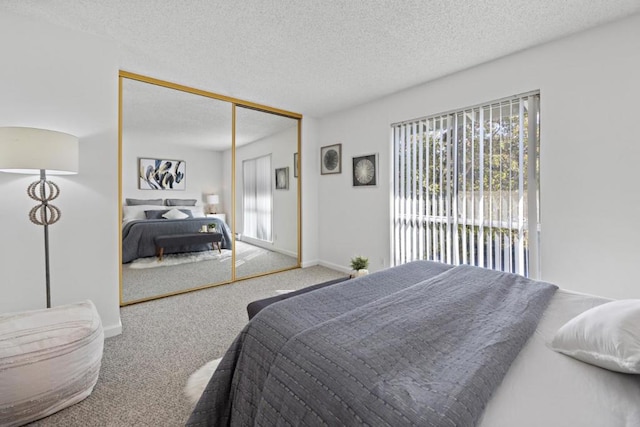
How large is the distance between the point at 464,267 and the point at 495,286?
38 cm

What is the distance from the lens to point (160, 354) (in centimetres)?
215

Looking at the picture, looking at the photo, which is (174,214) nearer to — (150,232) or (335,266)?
(150,232)

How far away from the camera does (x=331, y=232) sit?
4.70m

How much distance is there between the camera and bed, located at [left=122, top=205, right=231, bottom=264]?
3.10m

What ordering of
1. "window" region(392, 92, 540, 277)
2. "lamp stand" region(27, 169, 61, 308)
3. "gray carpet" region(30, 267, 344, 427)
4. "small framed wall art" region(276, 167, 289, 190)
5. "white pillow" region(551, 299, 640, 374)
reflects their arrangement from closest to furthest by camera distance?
"white pillow" region(551, 299, 640, 374)
"gray carpet" region(30, 267, 344, 427)
"lamp stand" region(27, 169, 61, 308)
"window" region(392, 92, 540, 277)
"small framed wall art" region(276, 167, 289, 190)

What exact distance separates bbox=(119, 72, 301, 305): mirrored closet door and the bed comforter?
1 cm

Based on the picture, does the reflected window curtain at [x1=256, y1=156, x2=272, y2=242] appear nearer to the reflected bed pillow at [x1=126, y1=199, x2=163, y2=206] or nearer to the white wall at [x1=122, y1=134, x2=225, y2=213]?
the white wall at [x1=122, y1=134, x2=225, y2=213]

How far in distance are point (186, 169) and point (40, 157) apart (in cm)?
166

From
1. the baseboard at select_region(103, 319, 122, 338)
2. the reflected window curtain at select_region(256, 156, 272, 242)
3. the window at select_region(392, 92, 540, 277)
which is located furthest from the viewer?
the reflected window curtain at select_region(256, 156, 272, 242)

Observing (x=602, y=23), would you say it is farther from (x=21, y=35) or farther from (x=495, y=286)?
(x=21, y=35)

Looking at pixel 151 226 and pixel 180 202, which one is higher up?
pixel 180 202

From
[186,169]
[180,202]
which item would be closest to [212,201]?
[180,202]

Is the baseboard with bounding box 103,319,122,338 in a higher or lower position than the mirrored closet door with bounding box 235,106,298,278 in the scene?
lower

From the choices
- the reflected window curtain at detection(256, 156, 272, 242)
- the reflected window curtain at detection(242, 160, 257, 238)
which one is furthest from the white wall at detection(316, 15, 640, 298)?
the reflected window curtain at detection(242, 160, 257, 238)
